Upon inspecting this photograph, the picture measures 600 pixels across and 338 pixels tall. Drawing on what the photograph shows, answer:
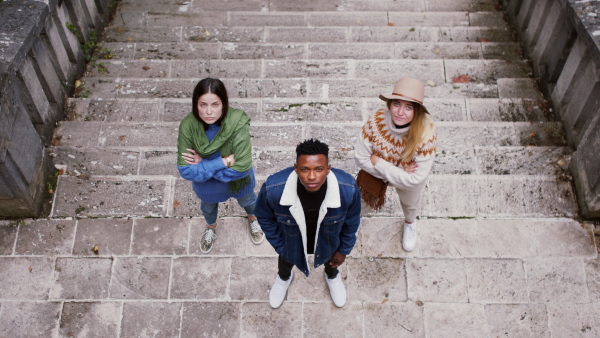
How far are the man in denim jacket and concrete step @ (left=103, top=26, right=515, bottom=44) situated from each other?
437 cm

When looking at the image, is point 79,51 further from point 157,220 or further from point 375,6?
point 375,6

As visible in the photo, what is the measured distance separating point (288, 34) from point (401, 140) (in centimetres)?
426

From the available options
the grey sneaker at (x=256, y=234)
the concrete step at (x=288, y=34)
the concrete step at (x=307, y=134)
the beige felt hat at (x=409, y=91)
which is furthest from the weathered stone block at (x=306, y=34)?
the beige felt hat at (x=409, y=91)

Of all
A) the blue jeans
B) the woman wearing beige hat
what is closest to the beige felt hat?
the woman wearing beige hat

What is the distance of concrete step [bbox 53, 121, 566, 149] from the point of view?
18.6 feet

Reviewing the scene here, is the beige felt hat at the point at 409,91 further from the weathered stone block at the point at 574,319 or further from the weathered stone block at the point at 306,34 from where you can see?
the weathered stone block at the point at 306,34

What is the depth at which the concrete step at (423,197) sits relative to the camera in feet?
16.8

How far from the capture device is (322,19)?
25.8ft

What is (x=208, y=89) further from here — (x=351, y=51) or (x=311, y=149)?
(x=351, y=51)

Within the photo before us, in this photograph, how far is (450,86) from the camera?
6.45m

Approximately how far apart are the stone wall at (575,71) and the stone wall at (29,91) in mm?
5528

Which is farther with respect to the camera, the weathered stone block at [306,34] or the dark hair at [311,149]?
the weathered stone block at [306,34]

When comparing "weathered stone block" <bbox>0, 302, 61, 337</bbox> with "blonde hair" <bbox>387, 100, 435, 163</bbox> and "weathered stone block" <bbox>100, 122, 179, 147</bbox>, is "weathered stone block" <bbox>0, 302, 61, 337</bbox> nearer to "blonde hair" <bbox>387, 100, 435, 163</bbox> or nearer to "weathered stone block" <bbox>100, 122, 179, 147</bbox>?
"weathered stone block" <bbox>100, 122, 179, 147</bbox>

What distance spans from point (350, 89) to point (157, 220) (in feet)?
9.67
